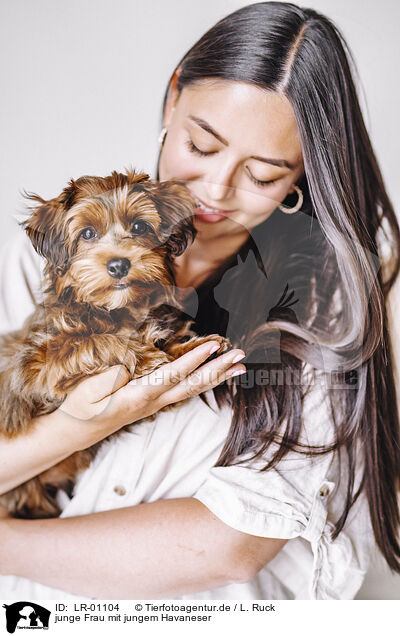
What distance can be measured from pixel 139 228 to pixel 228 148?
29cm

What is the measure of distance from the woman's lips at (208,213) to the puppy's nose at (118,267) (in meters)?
0.23

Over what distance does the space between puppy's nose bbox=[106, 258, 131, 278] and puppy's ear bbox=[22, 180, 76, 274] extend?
93mm

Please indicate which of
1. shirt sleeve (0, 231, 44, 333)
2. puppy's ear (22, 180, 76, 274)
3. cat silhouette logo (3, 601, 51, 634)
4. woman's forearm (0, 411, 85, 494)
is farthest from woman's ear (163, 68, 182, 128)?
cat silhouette logo (3, 601, 51, 634)

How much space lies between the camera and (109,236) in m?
0.92

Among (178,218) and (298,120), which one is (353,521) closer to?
(178,218)

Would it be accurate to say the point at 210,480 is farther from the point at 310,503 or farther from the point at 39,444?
the point at 39,444

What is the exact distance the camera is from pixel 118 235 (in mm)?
923

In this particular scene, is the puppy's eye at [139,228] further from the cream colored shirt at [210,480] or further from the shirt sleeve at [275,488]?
the shirt sleeve at [275,488]

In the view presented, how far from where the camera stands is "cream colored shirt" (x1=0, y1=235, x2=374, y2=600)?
3.64 feet

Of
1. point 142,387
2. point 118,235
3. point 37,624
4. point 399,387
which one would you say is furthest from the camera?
point 399,387

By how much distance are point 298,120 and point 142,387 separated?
0.70 meters

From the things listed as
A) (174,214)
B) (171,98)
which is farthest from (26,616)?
(171,98)

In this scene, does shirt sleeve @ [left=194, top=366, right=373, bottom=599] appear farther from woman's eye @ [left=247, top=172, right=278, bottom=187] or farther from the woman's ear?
the woman's ear

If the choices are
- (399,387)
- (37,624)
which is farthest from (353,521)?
(37,624)
